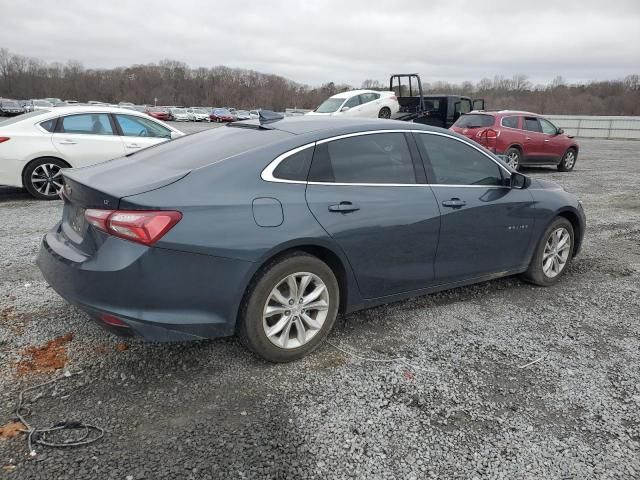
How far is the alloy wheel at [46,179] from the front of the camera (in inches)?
301

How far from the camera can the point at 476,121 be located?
12586mm

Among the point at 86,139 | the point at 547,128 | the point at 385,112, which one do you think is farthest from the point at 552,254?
the point at 385,112

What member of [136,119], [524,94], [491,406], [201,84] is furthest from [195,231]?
[201,84]

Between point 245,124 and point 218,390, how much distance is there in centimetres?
207

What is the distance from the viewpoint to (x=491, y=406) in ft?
9.25

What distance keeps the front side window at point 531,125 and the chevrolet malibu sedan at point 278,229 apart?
9.71 meters

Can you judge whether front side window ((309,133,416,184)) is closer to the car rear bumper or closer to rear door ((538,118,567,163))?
the car rear bumper

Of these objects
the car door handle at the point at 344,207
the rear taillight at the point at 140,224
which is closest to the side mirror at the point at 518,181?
the car door handle at the point at 344,207

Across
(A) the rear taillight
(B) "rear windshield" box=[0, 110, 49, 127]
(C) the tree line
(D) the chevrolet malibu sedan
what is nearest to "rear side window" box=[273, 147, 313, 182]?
(D) the chevrolet malibu sedan

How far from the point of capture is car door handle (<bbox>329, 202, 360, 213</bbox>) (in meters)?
3.21

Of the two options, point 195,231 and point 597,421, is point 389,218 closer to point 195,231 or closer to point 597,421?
point 195,231

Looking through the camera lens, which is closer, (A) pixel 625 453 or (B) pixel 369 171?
(A) pixel 625 453

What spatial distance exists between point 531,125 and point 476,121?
1.69 metres

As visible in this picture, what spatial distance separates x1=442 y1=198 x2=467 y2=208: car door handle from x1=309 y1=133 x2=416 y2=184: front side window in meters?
0.32
